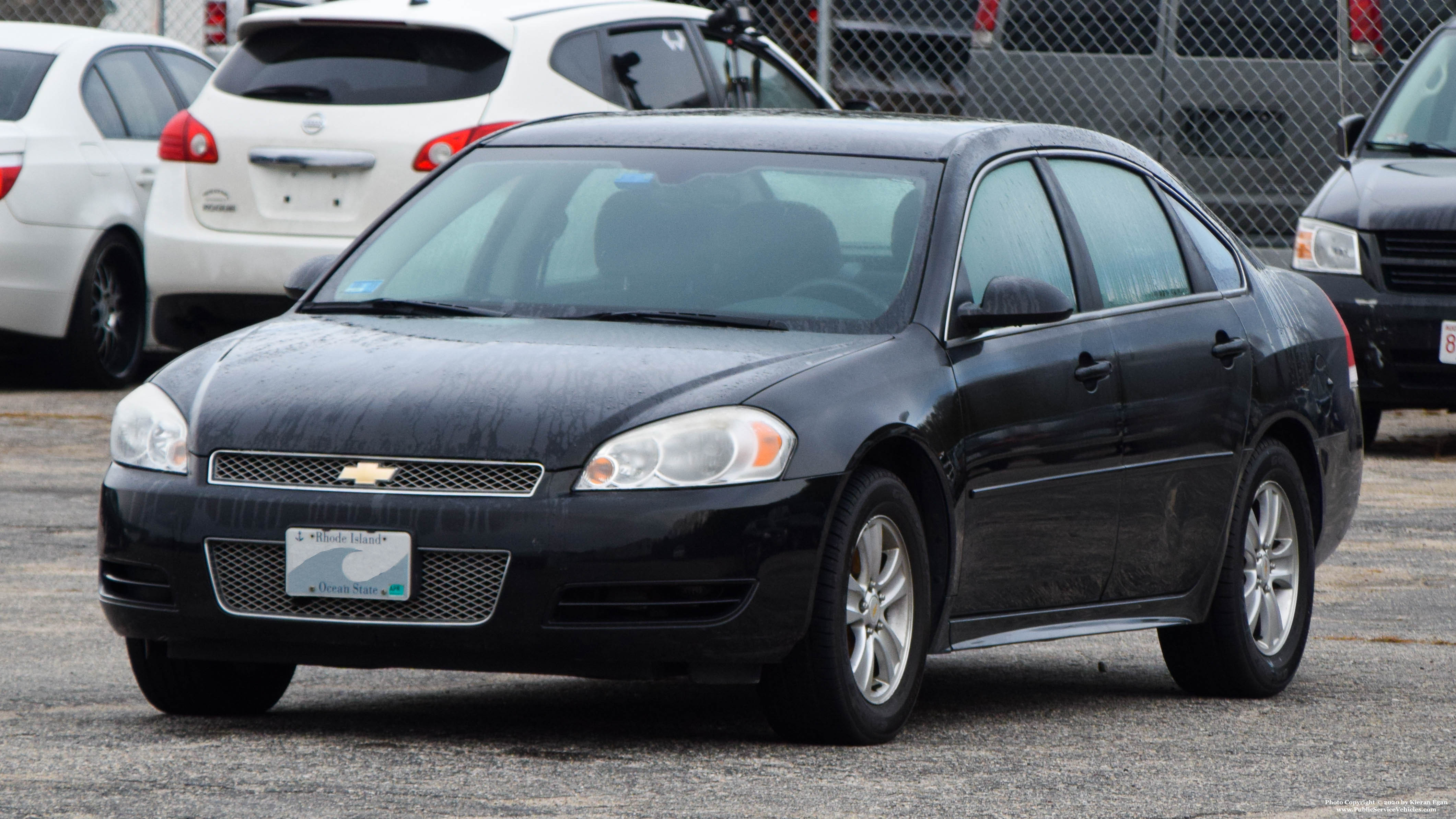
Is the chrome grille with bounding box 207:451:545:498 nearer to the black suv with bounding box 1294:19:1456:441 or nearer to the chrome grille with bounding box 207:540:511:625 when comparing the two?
the chrome grille with bounding box 207:540:511:625

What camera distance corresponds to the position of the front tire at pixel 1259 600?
6.85 meters

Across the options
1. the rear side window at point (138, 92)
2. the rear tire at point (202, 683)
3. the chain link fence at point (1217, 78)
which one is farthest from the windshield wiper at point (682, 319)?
the chain link fence at point (1217, 78)

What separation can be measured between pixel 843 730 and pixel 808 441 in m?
0.62

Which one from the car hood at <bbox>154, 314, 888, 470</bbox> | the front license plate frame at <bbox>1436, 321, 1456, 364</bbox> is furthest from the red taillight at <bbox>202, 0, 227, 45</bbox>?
the car hood at <bbox>154, 314, 888, 470</bbox>

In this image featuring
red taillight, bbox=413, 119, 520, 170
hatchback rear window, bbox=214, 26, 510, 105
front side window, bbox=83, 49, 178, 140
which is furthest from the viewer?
front side window, bbox=83, 49, 178, 140

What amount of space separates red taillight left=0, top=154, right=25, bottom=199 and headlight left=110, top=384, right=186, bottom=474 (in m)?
7.34

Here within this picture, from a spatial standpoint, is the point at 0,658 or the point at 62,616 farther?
the point at 62,616

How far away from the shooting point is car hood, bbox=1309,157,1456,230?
1210 cm

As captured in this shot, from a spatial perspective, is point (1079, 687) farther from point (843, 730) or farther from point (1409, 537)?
point (1409, 537)

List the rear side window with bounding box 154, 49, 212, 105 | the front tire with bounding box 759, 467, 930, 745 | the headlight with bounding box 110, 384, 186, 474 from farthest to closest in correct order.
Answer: the rear side window with bounding box 154, 49, 212, 105, the headlight with bounding box 110, 384, 186, 474, the front tire with bounding box 759, 467, 930, 745

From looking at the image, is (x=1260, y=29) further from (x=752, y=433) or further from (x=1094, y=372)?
(x=752, y=433)

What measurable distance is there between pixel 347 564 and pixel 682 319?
3.55 feet

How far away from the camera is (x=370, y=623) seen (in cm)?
529

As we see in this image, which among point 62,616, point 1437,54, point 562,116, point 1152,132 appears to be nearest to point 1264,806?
point 562,116
